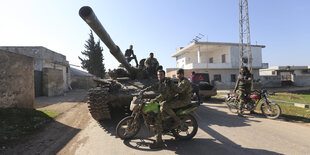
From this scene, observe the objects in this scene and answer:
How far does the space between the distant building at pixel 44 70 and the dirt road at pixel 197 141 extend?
981 cm

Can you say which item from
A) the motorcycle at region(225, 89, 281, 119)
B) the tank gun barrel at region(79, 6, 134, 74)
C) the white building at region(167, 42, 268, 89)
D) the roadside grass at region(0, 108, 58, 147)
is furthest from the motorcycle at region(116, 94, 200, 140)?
the white building at region(167, 42, 268, 89)

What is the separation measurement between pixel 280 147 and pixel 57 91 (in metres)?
15.2

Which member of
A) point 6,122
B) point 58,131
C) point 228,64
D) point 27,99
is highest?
point 228,64

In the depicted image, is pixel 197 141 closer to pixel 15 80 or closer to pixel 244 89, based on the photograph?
pixel 244 89

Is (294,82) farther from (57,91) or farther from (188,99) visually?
(57,91)

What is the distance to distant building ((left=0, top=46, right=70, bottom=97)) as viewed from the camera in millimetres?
12609

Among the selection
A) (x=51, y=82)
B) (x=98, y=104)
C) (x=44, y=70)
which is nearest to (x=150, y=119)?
(x=98, y=104)

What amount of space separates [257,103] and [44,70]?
1446 centimetres

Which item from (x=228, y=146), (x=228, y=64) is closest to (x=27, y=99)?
(x=228, y=146)

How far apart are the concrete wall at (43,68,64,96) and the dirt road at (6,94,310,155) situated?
9748 millimetres

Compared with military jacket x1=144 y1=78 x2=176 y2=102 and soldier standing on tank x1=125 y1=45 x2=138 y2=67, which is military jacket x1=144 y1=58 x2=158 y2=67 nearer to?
soldier standing on tank x1=125 y1=45 x2=138 y2=67

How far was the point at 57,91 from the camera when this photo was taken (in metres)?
13.8

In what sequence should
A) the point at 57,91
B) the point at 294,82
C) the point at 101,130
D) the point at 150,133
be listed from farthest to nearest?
1. the point at 294,82
2. the point at 57,91
3. the point at 101,130
4. the point at 150,133

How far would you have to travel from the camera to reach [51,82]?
1304 cm
